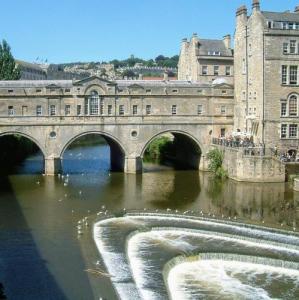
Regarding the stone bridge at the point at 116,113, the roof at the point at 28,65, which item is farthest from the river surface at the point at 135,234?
the roof at the point at 28,65

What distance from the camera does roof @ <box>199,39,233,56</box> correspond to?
75.4 m

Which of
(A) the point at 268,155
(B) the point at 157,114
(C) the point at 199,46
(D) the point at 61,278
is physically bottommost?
(D) the point at 61,278

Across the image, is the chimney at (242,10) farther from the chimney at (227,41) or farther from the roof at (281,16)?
the chimney at (227,41)

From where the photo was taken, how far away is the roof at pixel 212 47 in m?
75.4

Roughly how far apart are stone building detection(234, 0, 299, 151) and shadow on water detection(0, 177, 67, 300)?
2885cm

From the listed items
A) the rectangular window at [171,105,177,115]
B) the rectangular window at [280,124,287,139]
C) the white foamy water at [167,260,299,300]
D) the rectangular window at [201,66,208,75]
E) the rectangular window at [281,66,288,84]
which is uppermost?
the rectangular window at [201,66,208,75]

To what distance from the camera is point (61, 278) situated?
90.9 ft

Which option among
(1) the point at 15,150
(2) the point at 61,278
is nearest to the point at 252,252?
(2) the point at 61,278

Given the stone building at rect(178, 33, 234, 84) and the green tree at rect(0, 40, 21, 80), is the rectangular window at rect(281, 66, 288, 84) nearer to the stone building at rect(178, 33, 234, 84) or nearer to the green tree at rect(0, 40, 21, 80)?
the stone building at rect(178, 33, 234, 84)

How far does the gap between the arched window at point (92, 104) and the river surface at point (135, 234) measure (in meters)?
6.58

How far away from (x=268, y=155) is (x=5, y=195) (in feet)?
81.8

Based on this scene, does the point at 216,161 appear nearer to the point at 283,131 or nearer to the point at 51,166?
the point at 283,131

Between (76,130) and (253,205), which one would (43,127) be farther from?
(253,205)

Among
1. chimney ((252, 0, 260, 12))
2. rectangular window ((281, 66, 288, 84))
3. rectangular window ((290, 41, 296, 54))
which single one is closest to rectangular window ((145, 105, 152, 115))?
rectangular window ((281, 66, 288, 84))
